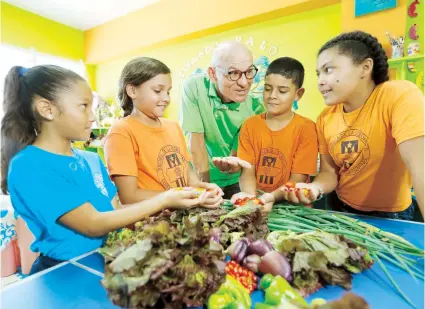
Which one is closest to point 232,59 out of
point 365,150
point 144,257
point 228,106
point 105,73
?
point 228,106

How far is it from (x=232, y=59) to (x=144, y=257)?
118 centimetres

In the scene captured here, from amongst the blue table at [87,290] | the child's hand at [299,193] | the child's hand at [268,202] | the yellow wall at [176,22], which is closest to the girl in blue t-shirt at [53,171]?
the blue table at [87,290]

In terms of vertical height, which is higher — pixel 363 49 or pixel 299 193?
pixel 363 49

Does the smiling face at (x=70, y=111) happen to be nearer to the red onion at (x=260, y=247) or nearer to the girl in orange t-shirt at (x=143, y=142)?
the girl in orange t-shirt at (x=143, y=142)

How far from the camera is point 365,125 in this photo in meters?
1.23

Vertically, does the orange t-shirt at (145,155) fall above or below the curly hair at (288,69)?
below

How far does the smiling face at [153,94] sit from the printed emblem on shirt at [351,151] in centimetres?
84

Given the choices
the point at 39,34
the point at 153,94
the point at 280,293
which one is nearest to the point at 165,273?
the point at 280,293

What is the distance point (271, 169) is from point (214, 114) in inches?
20.4

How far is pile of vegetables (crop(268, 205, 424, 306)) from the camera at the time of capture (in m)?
0.74

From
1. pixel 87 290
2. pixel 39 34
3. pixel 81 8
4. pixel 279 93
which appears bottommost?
pixel 87 290

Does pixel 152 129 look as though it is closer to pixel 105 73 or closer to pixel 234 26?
pixel 234 26

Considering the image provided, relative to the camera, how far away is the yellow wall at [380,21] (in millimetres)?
2285

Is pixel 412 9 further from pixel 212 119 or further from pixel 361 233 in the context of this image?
pixel 361 233
